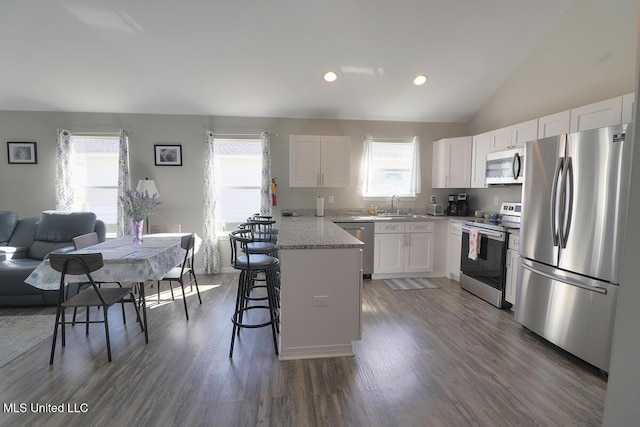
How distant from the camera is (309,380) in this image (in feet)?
7.15

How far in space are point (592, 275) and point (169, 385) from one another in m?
3.29

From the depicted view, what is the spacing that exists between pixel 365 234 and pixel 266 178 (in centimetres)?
181

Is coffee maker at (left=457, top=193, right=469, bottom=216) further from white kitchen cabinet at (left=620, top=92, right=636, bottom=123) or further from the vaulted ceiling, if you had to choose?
white kitchen cabinet at (left=620, top=92, right=636, bottom=123)

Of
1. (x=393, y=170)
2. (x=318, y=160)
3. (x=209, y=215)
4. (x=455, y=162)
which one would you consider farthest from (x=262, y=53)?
(x=455, y=162)

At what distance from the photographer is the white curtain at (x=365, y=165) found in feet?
16.5

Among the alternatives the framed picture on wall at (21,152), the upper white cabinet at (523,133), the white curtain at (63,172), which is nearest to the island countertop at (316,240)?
the upper white cabinet at (523,133)

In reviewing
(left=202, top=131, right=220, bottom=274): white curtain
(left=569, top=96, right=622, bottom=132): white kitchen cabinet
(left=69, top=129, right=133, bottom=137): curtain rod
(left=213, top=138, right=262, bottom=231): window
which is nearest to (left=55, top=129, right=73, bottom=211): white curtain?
(left=69, top=129, right=133, bottom=137): curtain rod

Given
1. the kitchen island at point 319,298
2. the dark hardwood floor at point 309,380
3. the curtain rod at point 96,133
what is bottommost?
the dark hardwood floor at point 309,380

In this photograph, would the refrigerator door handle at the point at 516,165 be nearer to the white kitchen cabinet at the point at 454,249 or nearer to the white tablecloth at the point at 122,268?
the white kitchen cabinet at the point at 454,249

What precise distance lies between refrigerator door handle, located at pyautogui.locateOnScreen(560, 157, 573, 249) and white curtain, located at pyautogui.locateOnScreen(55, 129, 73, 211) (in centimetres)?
Result: 631

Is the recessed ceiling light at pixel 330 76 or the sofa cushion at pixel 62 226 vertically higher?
the recessed ceiling light at pixel 330 76

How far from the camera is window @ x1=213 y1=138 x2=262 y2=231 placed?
195 inches

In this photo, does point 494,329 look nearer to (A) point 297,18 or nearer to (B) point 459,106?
(B) point 459,106

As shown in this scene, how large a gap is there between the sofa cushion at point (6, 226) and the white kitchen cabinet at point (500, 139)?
22.0 ft
